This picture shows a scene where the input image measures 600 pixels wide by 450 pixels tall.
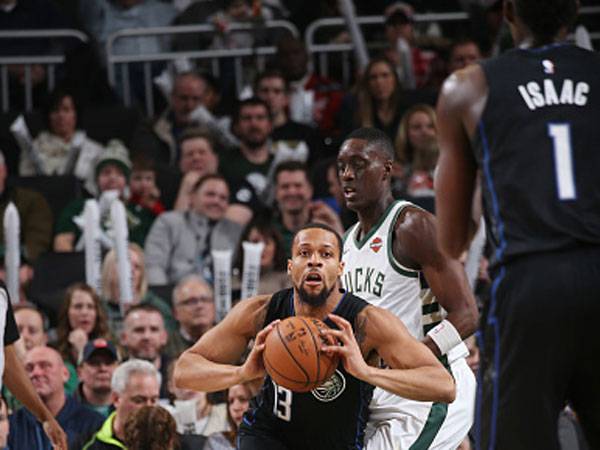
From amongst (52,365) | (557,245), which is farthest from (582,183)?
(52,365)

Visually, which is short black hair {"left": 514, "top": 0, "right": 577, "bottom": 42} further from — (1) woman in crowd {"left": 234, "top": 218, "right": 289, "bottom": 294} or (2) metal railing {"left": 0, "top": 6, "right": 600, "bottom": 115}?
(2) metal railing {"left": 0, "top": 6, "right": 600, "bottom": 115}

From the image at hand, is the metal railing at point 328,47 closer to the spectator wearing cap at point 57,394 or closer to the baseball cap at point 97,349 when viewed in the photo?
the baseball cap at point 97,349

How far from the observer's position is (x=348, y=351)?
5219 mm

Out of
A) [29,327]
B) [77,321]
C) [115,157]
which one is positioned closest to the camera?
[29,327]

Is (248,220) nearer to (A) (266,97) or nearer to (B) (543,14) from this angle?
(A) (266,97)

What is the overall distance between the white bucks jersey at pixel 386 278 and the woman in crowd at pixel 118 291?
3810 mm

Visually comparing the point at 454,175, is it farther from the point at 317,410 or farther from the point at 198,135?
the point at 198,135

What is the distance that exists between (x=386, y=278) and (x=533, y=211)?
8.04 ft

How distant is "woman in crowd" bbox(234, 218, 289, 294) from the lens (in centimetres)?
1020

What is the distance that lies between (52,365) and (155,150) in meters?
4.03

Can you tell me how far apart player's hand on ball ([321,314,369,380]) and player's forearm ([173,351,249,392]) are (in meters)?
0.49

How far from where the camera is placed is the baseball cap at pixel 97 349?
8.87 metres

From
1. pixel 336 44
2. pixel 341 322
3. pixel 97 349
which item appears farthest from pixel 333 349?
pixel 336 44

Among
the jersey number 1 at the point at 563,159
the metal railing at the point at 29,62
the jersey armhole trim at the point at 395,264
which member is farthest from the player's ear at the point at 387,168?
the metal railing at the point at 29,62
